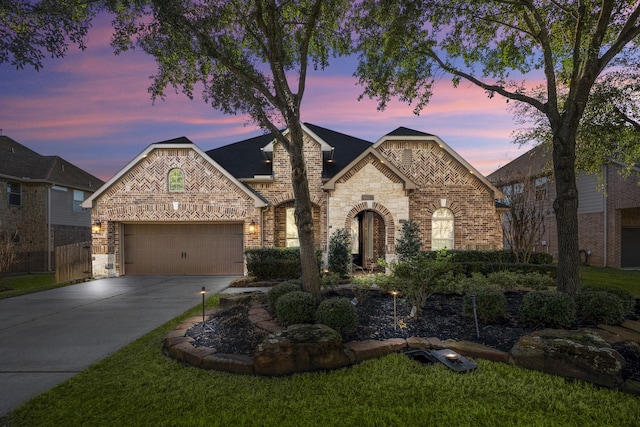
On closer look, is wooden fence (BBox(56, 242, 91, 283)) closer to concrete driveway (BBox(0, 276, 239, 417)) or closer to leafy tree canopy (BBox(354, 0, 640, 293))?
concrete driveway (BBox(0, 276, 239, 417))

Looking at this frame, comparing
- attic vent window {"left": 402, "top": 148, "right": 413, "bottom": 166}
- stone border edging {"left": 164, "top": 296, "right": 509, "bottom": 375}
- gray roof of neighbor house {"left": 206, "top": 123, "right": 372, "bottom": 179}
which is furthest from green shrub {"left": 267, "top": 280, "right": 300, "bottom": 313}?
attic vent window {"left": 402, "top": 148, "right": 413, "bottom": 166}

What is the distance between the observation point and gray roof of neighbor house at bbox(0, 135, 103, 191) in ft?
63.5

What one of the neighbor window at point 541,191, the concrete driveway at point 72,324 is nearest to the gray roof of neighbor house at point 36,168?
the concrete driveway at point 72,324

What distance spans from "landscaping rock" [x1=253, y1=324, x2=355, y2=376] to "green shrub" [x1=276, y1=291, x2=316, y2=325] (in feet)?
3.47

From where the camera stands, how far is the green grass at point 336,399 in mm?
3092

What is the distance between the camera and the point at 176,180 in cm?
→ 1448

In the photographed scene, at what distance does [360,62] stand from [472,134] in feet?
36.4

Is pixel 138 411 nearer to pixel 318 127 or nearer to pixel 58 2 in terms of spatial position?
pixel 58 2

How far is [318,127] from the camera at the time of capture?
19750mm

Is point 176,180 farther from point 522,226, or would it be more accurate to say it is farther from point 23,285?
point 522,226

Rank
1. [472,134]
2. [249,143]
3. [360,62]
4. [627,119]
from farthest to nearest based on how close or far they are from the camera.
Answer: [249,143] < [472,134] < [627,119] < [360,62]

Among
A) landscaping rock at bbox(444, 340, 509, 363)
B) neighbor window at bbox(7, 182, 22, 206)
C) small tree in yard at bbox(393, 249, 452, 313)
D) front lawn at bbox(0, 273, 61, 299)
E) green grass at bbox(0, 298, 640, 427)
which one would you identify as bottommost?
front lawn at bbox(0, 273, 61, 299)

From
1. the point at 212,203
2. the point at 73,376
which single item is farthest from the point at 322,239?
the point at 73,376

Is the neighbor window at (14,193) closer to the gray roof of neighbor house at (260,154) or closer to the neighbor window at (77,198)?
the neighbor window at (77,198)
